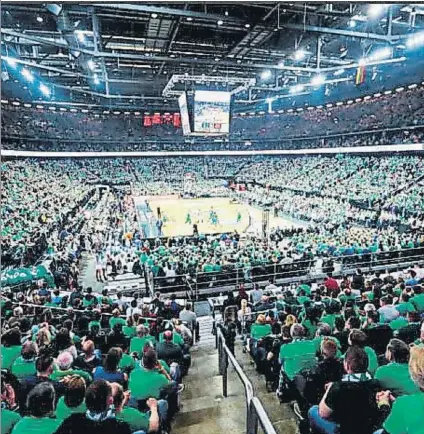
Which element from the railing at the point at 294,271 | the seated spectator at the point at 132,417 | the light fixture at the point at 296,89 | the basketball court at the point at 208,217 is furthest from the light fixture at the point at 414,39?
the seated spectator at the point at 132,417

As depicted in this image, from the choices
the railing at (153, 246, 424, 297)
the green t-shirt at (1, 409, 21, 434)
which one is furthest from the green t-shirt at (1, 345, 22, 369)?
the railing at (153, 246, 424, 297)

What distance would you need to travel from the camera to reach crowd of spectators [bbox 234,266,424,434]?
2.21 meters

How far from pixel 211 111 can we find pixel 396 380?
15289 mm

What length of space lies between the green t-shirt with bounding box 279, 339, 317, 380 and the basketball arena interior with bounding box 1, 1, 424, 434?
0.05ft

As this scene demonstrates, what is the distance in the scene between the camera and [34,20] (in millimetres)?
13633

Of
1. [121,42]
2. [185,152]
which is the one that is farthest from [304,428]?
[185,152]

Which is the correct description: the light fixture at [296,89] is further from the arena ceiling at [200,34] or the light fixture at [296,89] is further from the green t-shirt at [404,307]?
the green t-shirt at [404,307]

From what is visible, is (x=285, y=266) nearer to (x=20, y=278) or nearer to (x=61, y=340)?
(x=20, y=278)

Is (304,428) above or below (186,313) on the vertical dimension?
above

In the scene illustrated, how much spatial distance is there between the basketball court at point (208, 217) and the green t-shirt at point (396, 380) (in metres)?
14.1

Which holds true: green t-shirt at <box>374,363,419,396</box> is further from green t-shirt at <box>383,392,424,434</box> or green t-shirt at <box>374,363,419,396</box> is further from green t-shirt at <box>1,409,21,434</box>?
green t-shirt at <box>1,409,21,434</box>

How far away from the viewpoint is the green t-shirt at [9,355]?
3434 mm

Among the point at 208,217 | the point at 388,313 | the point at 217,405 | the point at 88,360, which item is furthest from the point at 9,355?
the point at 208,217

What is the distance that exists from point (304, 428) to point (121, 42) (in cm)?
1697
